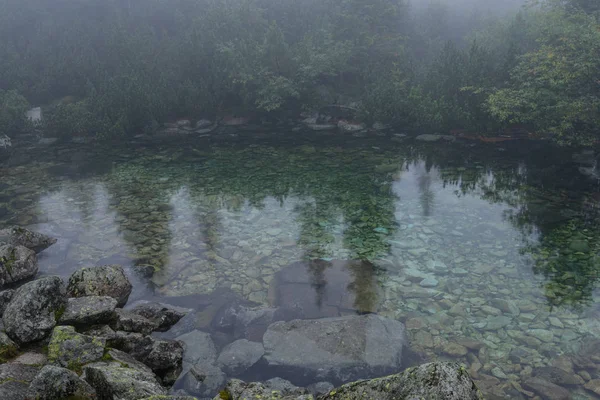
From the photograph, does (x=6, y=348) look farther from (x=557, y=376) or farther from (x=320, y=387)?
(x=557, y=376)

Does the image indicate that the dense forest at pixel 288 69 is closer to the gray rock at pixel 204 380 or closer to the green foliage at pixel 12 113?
the green foliage at pixel 12 113

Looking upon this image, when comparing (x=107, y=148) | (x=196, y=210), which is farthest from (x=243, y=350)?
(x=107, y=148)

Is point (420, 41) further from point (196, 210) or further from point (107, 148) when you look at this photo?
point (196, 210)

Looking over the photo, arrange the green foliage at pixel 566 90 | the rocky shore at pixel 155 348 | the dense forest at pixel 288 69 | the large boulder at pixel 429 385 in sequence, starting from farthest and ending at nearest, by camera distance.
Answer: the dense forest at pixel 288 69 → the green foliage at pixel 566 90 → the rocky shore at pixel 155 348 → the large boulder at pixel 429 385

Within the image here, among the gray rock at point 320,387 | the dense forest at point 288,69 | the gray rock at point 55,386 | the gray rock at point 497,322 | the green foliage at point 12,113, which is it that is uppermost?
the dense forest at point 288,69

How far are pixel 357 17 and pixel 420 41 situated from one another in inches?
299

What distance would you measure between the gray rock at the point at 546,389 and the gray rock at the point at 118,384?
5310mm

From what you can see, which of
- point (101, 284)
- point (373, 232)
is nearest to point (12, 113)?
point (101, 284)

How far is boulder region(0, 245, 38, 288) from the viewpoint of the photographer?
8.80 meters

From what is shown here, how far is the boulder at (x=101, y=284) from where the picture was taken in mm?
7914

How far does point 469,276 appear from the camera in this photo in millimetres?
9453

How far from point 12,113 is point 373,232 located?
72.7 ft

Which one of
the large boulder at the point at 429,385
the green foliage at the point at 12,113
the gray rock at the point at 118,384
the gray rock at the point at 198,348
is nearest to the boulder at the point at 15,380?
the gray rock at the point at 118,384

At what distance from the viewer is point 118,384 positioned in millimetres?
4547
